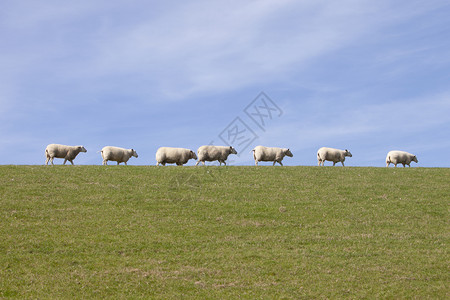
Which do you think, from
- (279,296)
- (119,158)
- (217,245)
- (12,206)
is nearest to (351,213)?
(217,245)

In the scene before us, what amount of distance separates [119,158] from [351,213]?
28203mm

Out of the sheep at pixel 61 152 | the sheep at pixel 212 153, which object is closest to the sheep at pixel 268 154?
the sheep at pixel 212 153

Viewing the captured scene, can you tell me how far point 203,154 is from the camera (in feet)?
151

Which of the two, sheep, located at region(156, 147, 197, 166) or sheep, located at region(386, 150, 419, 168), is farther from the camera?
sheep, located at region(386, 150, 419, 168)

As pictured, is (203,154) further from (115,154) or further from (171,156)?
(115,154)

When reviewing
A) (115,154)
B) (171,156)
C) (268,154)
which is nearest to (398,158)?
(268,154)

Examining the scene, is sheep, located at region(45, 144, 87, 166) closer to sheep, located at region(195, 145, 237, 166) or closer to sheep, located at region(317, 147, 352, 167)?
sheep, located at region(195, 145, 237, 166)

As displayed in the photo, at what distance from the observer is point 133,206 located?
27562mm

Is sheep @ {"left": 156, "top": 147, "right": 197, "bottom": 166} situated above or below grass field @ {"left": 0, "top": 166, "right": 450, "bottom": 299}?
above

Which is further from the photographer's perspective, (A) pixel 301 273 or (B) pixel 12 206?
(B) pixel 12 206

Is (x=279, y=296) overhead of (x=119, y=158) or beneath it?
beneath

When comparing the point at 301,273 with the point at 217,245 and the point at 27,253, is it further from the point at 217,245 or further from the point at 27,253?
the point at 27,253

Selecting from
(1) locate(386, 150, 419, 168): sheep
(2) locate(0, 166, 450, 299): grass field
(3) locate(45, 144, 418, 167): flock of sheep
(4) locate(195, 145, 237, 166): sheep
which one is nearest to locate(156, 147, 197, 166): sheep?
(3) locate(45, 144, 418, 167): flock of sheep

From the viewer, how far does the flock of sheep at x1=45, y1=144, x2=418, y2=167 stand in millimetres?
46094
